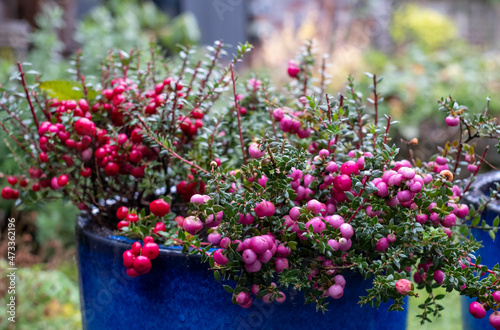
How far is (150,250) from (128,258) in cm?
3

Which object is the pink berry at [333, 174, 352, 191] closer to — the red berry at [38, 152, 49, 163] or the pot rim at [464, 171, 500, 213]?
the pot rim at [464, 171, 500, 213]

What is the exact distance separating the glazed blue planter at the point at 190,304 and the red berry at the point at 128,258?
44mm

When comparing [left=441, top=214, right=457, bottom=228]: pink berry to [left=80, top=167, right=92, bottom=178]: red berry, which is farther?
[left=80, top=167, right=92, bottom=178]: red berry

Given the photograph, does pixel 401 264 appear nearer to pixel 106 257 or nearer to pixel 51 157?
pixel 106 257

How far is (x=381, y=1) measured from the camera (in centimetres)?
612

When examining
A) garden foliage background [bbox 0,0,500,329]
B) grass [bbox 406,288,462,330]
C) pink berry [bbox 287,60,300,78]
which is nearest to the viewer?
pink berry [bbox 287,60,300,78]

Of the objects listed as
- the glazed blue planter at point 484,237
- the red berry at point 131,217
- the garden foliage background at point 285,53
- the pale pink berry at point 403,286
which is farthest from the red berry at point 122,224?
the garden foliage background at point 285,53

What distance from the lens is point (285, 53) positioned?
16.1 ft

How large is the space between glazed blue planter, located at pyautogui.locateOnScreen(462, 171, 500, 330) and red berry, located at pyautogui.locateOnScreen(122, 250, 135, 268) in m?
0.59

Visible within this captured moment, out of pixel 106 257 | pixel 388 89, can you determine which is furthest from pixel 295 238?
pixel 388 89

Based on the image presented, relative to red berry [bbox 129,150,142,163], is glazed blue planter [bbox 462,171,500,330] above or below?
below

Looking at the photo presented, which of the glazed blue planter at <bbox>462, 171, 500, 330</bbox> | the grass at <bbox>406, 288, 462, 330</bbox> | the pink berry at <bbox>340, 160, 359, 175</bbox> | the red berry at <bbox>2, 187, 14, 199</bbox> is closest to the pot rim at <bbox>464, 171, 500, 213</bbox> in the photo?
the glazed blue planter at <bbox>462, 171, 500, 330</bbox>

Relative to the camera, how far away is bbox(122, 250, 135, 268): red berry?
2.61 feet

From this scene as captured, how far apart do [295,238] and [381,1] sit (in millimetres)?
5863
